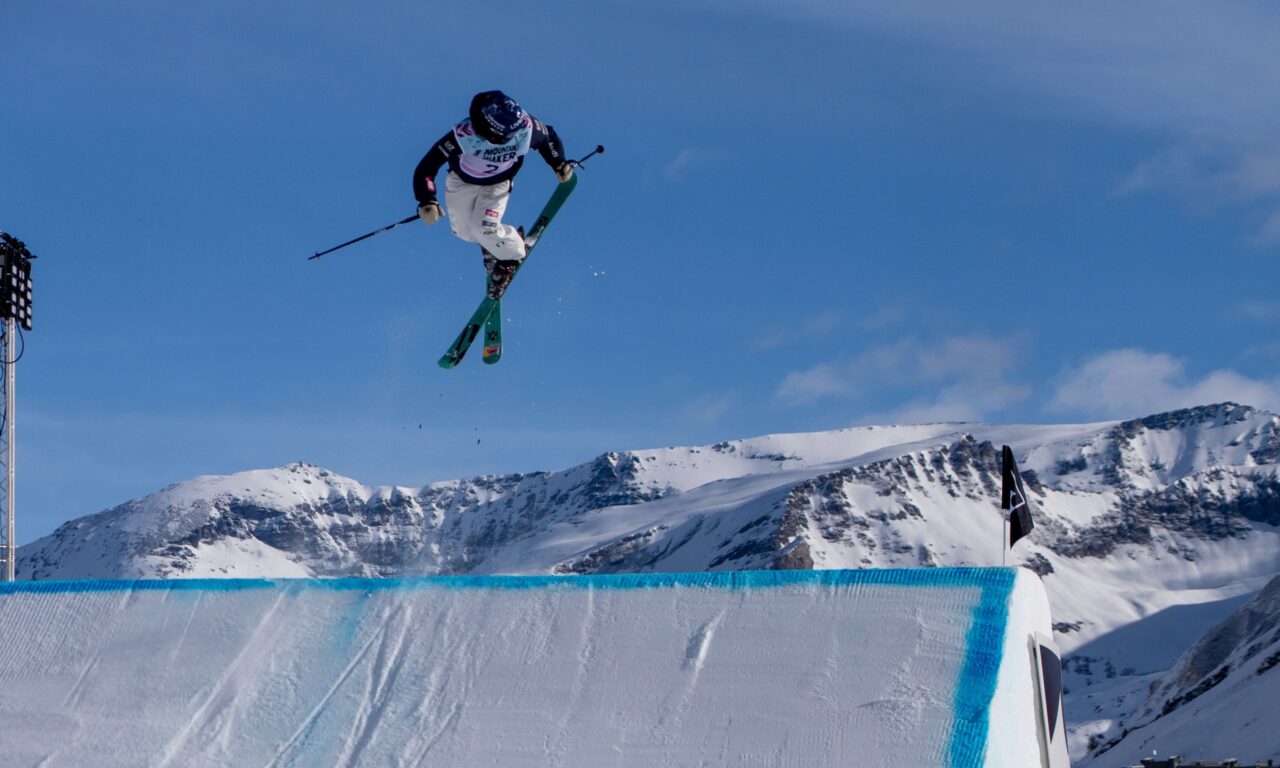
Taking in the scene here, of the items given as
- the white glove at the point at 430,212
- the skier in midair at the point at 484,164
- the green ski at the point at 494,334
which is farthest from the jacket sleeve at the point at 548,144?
the green ski at the point at 494,334

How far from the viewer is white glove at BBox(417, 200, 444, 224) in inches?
522

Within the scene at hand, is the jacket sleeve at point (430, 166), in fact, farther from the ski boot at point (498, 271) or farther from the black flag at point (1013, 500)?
the black flag at point (1013, 500)

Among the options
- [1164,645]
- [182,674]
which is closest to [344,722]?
[182,674]

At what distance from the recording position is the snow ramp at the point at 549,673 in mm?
9859

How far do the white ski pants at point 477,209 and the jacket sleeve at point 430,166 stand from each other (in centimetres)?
22

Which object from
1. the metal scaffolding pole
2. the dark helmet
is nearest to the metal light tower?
the metal scaffolding pole

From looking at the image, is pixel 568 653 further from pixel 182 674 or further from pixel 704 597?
pixel 182 674

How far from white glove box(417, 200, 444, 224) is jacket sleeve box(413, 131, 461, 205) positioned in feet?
0.19

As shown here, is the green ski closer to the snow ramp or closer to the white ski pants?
the white ski pants

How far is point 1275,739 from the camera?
4000 cm

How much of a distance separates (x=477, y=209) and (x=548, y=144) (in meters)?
0.85

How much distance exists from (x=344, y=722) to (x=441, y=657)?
821mm

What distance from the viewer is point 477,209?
13.8m

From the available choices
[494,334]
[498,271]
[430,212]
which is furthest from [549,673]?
[494,334]
